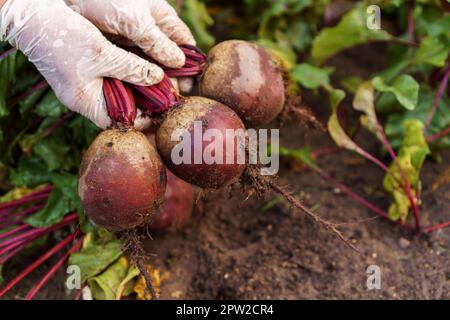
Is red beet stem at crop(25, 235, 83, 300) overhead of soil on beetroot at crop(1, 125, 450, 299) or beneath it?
beneath

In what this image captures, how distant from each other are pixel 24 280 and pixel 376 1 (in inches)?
82.7

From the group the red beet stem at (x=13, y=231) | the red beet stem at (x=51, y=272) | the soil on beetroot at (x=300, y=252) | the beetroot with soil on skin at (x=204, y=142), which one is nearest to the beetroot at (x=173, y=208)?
the soil on beetroot at (x=300, y=252)

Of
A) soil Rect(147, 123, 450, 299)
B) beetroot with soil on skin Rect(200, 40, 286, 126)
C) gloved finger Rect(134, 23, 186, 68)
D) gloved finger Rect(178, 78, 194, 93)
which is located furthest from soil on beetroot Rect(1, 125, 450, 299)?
gloved finger Rect(134, 23, 186, 68)

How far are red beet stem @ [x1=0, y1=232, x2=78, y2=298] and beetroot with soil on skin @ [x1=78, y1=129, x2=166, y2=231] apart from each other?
55 cm

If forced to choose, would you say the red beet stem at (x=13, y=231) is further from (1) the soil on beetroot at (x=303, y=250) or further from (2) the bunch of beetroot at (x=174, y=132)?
(2) the bunch of beetroot at (x=174, y=132)

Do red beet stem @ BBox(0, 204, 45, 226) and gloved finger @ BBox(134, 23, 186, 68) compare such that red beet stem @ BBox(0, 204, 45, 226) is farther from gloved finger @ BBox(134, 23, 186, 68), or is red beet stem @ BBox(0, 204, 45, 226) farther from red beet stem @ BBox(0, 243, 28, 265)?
gloved finger @ BBox(134, 23, 186, 68)

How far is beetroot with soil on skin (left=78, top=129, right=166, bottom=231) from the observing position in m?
1.72

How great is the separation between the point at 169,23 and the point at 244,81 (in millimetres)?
369

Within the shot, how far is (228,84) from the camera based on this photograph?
A: 192cm

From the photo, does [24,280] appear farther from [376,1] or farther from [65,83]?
[376,1]

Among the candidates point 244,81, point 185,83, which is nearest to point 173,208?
point 185,83

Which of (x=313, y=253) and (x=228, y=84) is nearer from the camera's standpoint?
(x=228, y=84)

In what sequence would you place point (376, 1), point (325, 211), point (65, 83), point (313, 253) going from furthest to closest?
point (376, 1) < point (325, 211) < point (313, 253) < point (65, 83)
